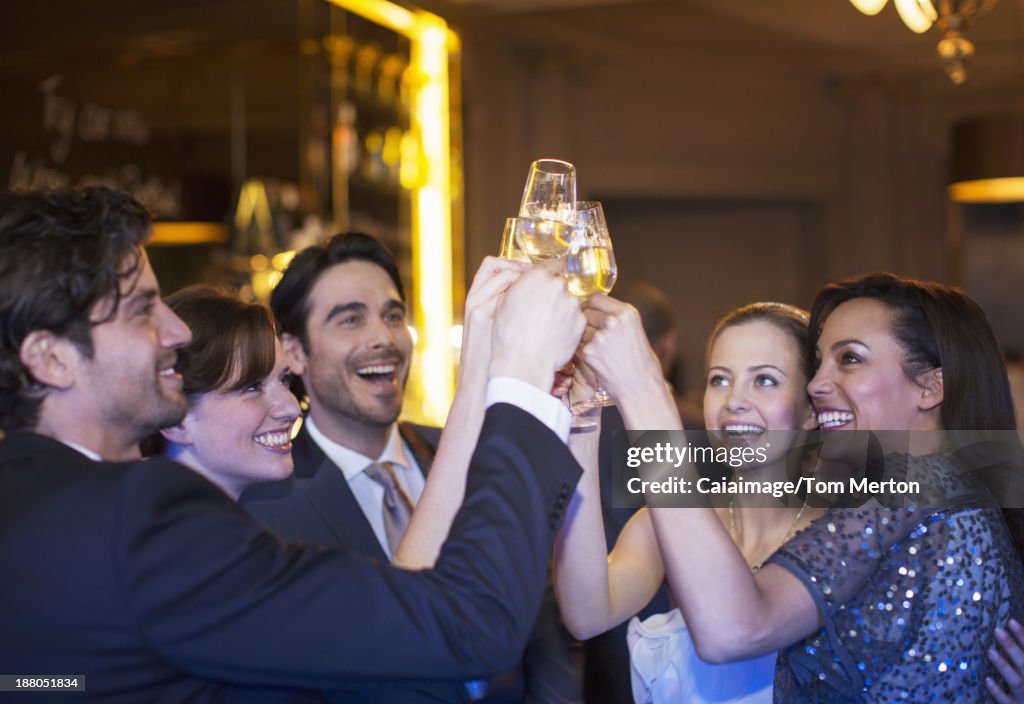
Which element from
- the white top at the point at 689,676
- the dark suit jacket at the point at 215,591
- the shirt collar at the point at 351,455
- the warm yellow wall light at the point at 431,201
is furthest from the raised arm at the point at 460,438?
the warm yellow wall light at the point at 431,201

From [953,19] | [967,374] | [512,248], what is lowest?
[967,374]

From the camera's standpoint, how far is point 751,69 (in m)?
8.05

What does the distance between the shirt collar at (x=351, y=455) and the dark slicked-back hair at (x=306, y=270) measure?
249 millimetres

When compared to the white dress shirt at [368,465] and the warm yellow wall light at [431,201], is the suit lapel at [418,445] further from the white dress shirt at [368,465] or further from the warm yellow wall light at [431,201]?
the warm yellow wall light at [431,201]

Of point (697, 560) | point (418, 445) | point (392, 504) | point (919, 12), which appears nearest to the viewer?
point (697, 560)

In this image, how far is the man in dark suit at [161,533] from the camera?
122 centimetres

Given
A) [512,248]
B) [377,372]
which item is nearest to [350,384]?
[377,372]

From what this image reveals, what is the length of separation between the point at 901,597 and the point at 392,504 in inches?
47.2

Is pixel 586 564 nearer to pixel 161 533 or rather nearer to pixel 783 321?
pixel 783 321

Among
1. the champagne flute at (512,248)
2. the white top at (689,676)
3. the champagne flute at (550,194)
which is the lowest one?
the white top at (689,676)

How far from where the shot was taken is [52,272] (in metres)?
1.32

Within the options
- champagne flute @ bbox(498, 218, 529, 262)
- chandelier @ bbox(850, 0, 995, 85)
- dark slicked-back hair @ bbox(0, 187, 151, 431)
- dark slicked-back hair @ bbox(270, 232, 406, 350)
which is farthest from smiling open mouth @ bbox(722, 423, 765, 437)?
chandelier @ bbox(850, 0, 995, 85)

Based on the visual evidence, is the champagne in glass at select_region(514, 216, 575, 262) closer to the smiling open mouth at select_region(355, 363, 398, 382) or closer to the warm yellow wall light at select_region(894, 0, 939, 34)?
the smiling open mouth at select_region(355, 363, 398, 382)

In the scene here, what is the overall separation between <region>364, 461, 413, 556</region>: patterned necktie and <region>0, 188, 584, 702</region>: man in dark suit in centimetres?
100
